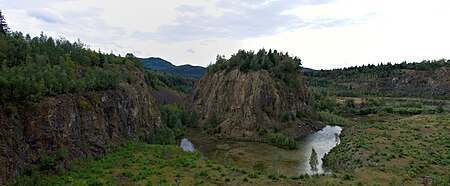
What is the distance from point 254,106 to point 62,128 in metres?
41.7

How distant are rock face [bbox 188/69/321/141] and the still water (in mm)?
3833

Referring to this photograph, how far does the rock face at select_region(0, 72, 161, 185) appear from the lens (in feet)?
82.8

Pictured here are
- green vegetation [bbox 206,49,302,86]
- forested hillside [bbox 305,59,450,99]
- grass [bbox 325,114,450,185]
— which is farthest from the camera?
forested hillside [bbox 305,59,450,99]

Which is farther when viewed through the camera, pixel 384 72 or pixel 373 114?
pixel 384 72

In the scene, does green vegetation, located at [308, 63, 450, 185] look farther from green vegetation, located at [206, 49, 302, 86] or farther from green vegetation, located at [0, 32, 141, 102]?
green vegetation, located at [0, 32, 141, 102]

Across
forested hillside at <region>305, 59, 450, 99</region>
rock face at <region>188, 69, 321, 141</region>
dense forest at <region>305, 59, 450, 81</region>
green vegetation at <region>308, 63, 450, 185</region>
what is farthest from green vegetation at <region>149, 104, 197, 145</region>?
dense forest at <region>305, 59, 450, 81</region>

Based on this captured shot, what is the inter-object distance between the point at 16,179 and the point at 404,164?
116ft

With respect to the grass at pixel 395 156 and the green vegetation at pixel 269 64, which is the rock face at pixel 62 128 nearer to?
the grass at pixel 395 156

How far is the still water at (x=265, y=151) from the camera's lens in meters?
43.4

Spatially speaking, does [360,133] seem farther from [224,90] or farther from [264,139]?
[224,90]

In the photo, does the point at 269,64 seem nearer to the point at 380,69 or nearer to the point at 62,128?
the point at 62,128

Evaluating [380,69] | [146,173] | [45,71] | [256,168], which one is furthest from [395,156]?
[380,69]

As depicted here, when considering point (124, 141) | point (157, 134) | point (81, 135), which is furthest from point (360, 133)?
point (81, 135)

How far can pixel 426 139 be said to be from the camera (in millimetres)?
52656
